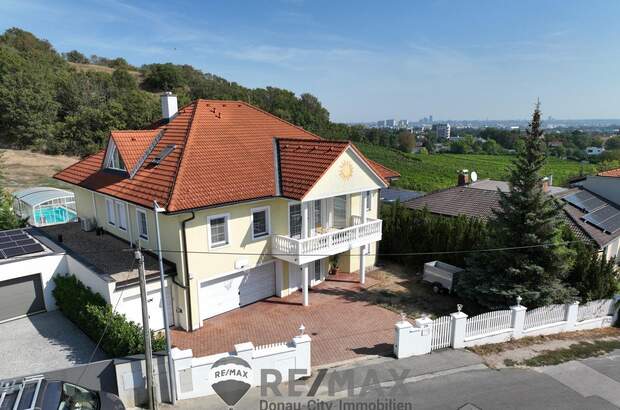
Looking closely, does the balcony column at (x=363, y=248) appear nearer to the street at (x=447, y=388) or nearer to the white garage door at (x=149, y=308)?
the street at (x=447, y=388)

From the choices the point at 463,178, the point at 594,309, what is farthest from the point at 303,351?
the point at 463,178

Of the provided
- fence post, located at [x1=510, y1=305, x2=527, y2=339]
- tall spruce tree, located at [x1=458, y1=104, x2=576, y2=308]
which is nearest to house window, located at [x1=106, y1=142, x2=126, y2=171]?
tall spruce tree, located at [x1=458, y1=104, x2=576, y2=308]

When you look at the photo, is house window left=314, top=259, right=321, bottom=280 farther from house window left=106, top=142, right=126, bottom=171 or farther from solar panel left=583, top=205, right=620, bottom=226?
solar panel left=583, top=205, right=620, bottom=226

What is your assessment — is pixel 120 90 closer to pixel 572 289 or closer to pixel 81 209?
pixel 81 209

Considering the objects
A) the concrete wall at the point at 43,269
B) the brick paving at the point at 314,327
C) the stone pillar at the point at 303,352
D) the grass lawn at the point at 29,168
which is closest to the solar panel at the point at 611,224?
the brick paving at the point at 314,327

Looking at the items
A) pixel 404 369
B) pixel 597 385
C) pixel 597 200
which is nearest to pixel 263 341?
pixel 404 369

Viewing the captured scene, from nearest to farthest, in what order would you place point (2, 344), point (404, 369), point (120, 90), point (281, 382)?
point (281, 382)
point (404, 369)
point (2, 344)
point (120, 90)

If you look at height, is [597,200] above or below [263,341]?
above
